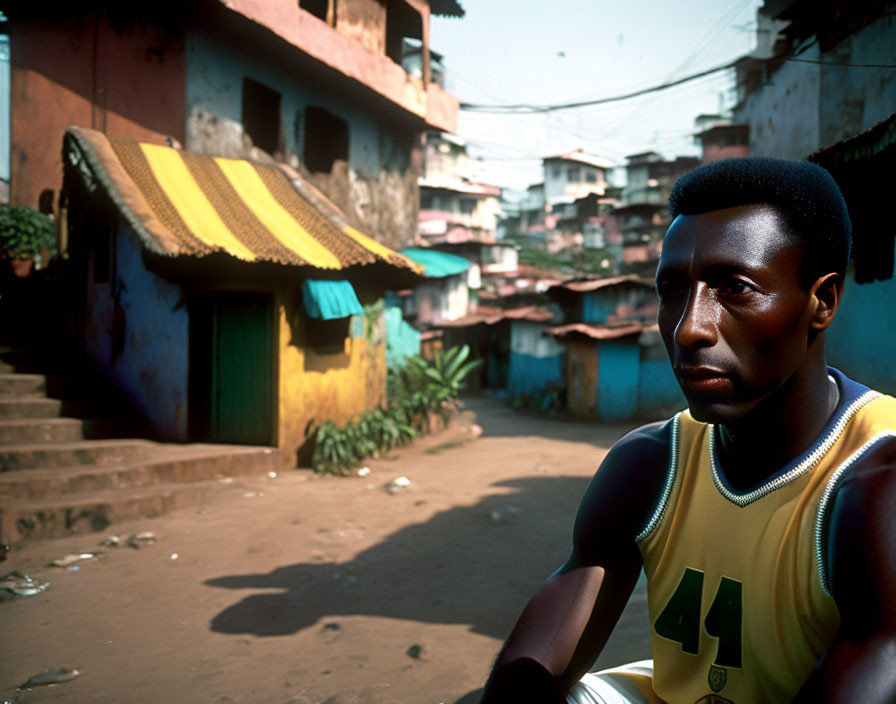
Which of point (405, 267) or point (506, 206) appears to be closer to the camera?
point (405, 267)

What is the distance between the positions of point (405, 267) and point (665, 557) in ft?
28.7

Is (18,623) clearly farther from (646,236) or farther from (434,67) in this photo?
(434,67)

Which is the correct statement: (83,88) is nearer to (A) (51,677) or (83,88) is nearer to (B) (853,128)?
(A) (51,677)

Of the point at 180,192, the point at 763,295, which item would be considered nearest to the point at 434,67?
the point at 180,192

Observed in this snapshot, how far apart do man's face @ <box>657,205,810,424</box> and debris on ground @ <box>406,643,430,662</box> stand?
325 centimetres

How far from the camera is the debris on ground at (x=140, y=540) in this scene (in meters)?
5.91

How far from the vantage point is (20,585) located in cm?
500

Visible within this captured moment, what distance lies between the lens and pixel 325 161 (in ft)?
41.9

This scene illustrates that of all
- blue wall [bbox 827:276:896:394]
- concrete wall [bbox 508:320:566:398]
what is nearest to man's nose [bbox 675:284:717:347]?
blue wall [bbox 827:276:896:394]

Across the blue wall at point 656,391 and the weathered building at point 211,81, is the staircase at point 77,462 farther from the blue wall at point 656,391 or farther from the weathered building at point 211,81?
the blue wall at point 656,391

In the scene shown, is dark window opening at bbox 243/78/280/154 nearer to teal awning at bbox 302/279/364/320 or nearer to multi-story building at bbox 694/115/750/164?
teal awning at bbox 302/279/364/320

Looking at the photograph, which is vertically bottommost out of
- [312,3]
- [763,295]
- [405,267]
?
[763,295]

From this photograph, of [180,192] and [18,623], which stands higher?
[180,192]

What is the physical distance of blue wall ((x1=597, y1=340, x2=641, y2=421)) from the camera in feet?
51.0
